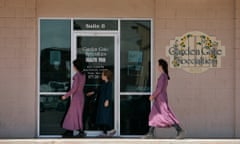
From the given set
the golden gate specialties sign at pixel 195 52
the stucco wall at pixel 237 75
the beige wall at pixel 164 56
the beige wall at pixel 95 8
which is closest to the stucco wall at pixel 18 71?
the beige wall at pixel 164 56

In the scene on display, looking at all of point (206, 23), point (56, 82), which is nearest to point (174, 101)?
point (206, 23)

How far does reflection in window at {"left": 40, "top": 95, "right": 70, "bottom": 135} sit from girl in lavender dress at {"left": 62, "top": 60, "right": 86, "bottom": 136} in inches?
25.2

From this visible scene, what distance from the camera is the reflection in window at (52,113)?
43.5ft

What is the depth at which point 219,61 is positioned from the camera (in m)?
13.3

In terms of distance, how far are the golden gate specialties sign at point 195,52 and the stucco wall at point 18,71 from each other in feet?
11.5

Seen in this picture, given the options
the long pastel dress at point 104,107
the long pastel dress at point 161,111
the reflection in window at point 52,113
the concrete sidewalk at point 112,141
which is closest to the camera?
the long pastel dress at point 161,111

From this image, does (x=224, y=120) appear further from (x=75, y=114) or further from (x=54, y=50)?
(x=54, y=50)

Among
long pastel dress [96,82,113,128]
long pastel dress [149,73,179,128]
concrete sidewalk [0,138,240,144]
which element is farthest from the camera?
long pastel dress [96,82,113,128]

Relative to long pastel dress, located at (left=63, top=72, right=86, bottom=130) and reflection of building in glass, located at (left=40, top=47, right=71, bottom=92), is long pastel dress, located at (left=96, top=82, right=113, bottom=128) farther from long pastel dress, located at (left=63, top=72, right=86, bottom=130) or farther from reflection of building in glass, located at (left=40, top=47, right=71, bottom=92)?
reflection of building in glass, located at (left=40, top=47, right=71, bottom=92)

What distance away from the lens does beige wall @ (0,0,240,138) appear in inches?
517

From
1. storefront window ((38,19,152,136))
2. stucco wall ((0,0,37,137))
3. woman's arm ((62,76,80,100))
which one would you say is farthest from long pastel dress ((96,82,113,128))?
stucco wall ((0,0,37,137))

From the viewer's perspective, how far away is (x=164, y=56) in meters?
13.2

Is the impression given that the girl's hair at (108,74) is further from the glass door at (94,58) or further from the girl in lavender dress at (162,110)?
the girl in lavender dress at (162,110)

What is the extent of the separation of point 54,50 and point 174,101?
10.7 feet
